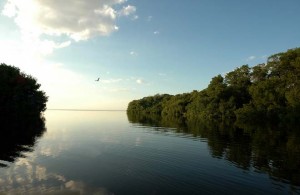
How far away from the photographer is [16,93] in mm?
99000

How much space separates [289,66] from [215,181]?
101m

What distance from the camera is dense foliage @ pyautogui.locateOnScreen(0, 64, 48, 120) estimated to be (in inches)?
3826

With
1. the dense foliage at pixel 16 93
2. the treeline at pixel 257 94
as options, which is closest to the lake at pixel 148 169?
the dense foliage at pixel 16 93

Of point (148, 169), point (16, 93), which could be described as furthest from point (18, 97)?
point (148, 169)

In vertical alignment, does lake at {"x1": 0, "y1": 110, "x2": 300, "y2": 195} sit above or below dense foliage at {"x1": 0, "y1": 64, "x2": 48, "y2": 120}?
below

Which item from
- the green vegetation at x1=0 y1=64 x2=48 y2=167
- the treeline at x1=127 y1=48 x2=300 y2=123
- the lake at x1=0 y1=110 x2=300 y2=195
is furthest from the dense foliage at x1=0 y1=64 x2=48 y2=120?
the treeline at x1=127 y1=48 x2=300 y2=123

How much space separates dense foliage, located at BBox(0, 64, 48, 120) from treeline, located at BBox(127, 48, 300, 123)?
77.7 meters

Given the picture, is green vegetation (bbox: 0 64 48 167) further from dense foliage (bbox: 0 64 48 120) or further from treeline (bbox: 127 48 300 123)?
treeline (bbox: 127 48 300 123)

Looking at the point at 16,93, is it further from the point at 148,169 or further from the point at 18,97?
the point at 148,169

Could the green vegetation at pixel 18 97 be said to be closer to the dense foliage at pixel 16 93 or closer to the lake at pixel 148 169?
the dense foliage at pixel 16 93

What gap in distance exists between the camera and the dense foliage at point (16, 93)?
97188mm

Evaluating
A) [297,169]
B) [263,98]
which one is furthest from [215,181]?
[263,98]

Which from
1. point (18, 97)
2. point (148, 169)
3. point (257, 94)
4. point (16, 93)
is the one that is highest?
point (257, 94)

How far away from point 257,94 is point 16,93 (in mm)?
91457
